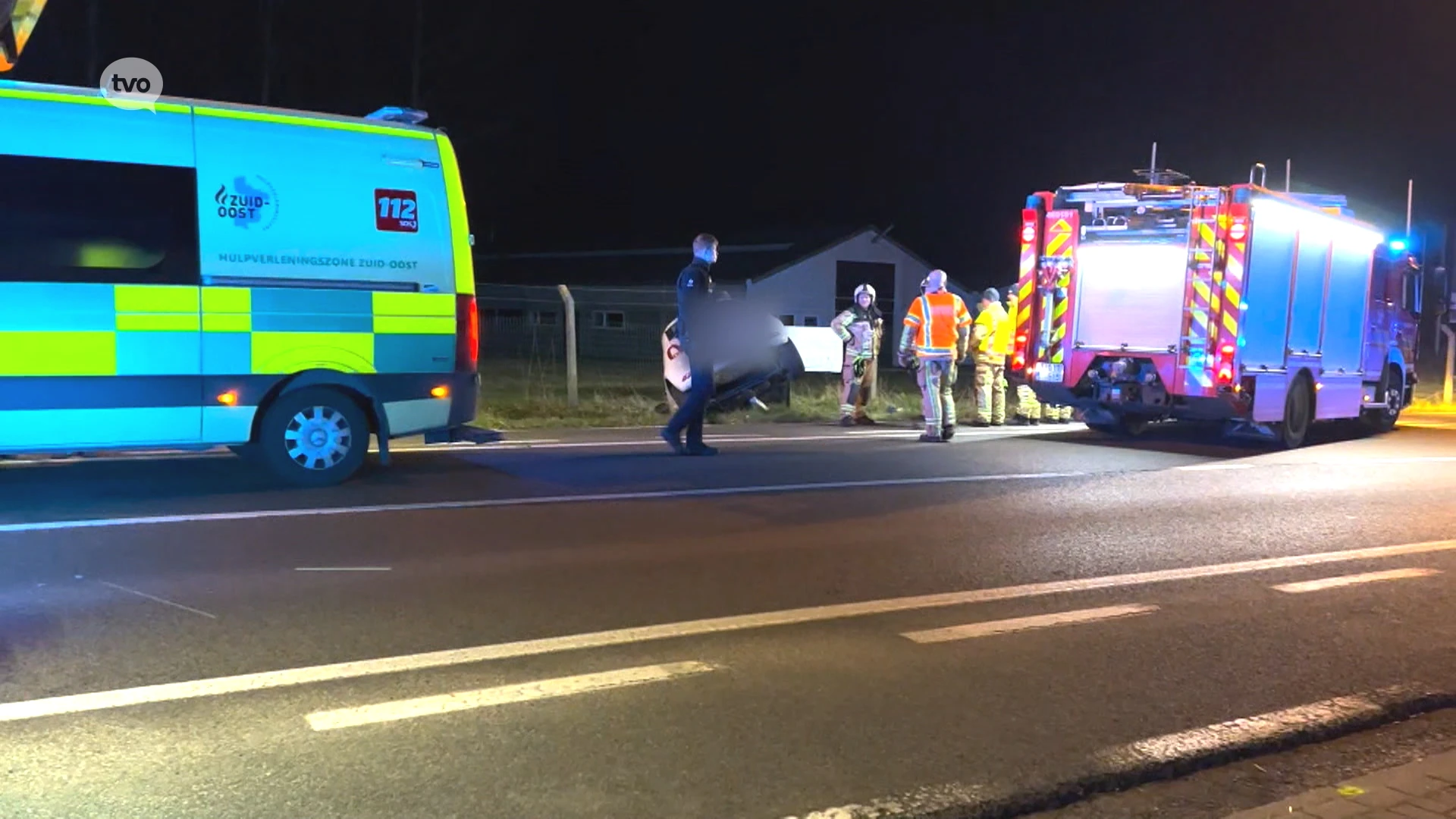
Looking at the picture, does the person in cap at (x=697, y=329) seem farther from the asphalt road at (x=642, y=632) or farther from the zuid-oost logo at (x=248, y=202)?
the zuid-oost logo at (x=248, y=202)

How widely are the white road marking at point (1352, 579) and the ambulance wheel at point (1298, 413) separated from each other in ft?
21.1

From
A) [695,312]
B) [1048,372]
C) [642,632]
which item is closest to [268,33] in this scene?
[1048,372]

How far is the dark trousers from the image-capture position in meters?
10.6

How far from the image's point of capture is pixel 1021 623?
5.80 metres

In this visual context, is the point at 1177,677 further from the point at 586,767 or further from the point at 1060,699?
the point at 586,767

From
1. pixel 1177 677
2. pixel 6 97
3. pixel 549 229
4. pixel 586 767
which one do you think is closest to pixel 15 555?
pixel 6 97

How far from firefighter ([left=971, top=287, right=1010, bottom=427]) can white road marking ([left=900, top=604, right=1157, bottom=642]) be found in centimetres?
909

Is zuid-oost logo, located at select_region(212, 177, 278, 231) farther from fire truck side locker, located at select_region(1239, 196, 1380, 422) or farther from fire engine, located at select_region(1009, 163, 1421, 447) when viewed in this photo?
fire truck side locker, located at select_region(1239, 196, 1380, 422)

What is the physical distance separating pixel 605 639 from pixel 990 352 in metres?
10.6

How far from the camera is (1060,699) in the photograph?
15.7 ft

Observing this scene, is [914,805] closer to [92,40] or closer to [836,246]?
[92,40]

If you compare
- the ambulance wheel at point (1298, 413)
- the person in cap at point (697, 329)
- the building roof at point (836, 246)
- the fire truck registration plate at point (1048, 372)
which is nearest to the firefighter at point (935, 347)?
the fire truck registration plate at point (1048, 372)

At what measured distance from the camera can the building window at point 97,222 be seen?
7734mm

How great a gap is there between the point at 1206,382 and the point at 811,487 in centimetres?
522
